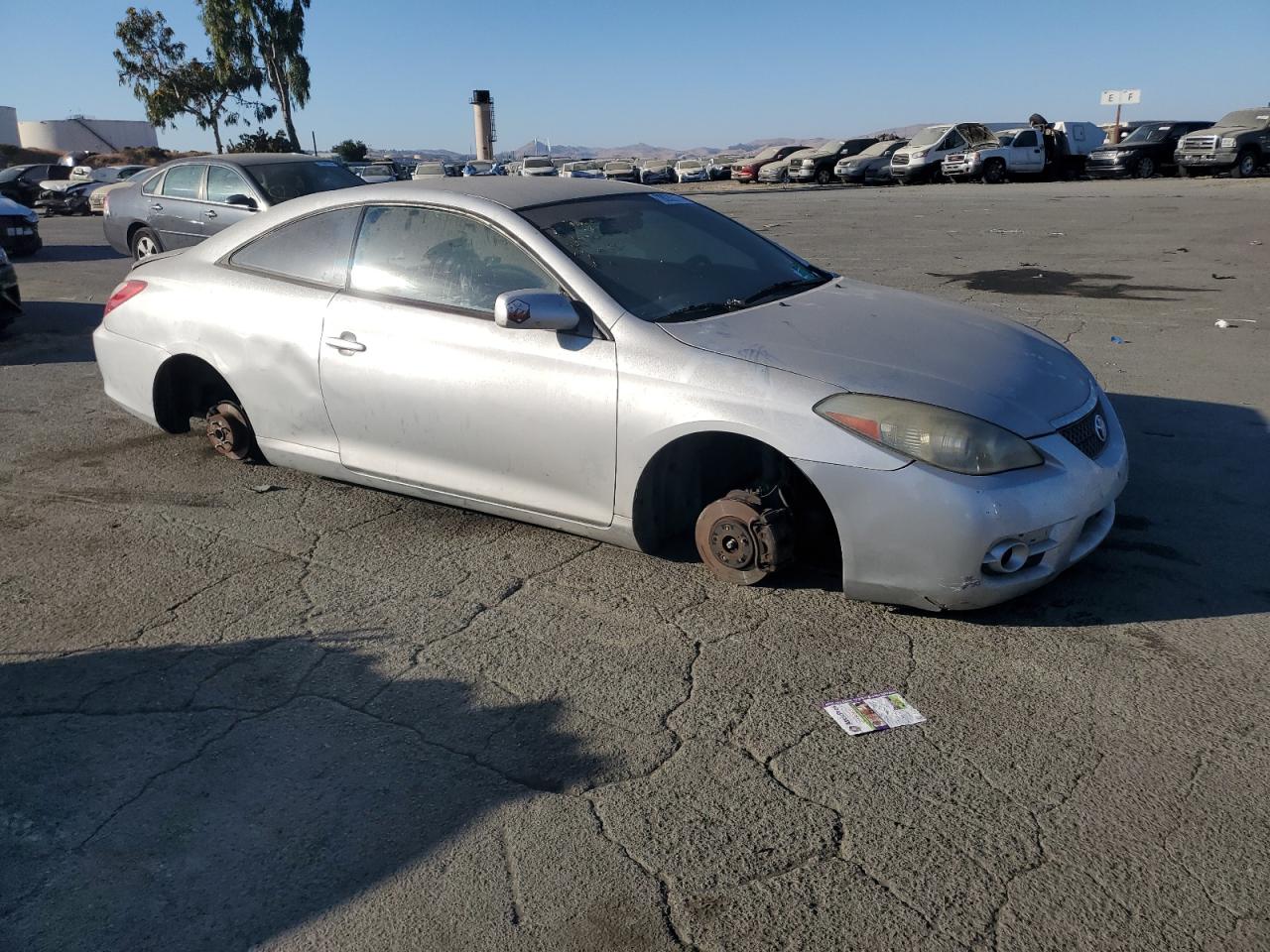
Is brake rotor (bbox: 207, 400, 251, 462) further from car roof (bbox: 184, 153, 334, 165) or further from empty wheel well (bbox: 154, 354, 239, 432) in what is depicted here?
car roof (bbox: 184, 153, 334, 165)

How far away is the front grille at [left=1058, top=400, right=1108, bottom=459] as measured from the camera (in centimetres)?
378

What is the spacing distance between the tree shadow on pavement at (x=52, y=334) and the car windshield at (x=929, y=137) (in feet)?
91.1

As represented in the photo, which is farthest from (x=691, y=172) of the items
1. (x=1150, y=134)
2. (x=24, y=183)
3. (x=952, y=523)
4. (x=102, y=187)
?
(x=952, y=523)

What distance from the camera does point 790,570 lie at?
4.26 meters

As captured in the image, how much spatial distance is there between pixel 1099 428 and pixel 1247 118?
30685 millimetres

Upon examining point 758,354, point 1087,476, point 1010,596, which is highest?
point 758,354

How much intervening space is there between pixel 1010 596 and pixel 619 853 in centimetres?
175

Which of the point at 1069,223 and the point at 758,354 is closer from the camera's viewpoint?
the point at 758,354

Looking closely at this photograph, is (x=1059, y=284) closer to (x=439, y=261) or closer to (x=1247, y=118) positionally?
(x=439, y=261)

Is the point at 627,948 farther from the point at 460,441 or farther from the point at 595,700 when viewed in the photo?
the point at 460,441

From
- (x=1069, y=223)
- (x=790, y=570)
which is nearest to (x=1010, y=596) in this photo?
(x=790, y=570)

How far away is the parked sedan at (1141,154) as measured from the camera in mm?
30500

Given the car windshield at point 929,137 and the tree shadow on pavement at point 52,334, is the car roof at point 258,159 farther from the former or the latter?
the car windshield at point 929,137

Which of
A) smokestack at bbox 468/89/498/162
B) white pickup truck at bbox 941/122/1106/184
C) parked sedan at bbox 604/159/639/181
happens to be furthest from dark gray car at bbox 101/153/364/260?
smokestack at bbox 468/89/498/162
